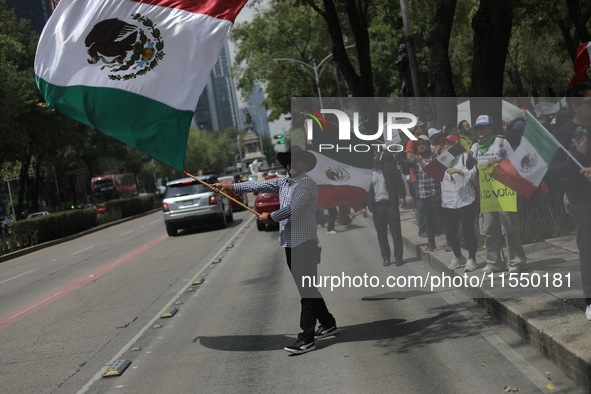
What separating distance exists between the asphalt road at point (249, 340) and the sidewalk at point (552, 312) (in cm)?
12

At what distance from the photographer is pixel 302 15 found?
4631 cm

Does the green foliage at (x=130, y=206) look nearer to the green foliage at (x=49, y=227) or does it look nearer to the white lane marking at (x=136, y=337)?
the green foliage at (x=49, y=227)

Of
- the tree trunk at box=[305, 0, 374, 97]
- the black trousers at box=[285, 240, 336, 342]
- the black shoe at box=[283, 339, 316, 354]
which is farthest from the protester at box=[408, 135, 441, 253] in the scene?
the tree trunk at box=[305, 0, 374, 97]

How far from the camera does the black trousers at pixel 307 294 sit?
23.5 ft

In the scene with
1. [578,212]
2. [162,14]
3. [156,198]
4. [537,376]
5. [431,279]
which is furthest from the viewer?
[156,198]

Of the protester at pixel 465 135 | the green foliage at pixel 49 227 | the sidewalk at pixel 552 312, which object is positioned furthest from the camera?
the green foliage at pixel 49 227

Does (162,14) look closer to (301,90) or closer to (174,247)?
(174,247)

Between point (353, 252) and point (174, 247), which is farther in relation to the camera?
point (174, 247)

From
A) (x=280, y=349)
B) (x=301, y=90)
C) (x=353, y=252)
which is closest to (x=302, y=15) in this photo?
(x=301, y=90)

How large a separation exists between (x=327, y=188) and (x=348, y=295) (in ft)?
4.86

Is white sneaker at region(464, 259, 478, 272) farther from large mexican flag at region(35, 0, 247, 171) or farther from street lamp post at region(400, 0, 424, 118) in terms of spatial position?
street lamp post at region(400, 0, 424, 118)

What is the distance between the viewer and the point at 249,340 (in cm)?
777

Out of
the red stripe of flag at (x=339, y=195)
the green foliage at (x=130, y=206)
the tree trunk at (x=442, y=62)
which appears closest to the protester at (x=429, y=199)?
the red stripe of flag at (x=339, y=195)

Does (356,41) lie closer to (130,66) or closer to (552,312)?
(130,66)
